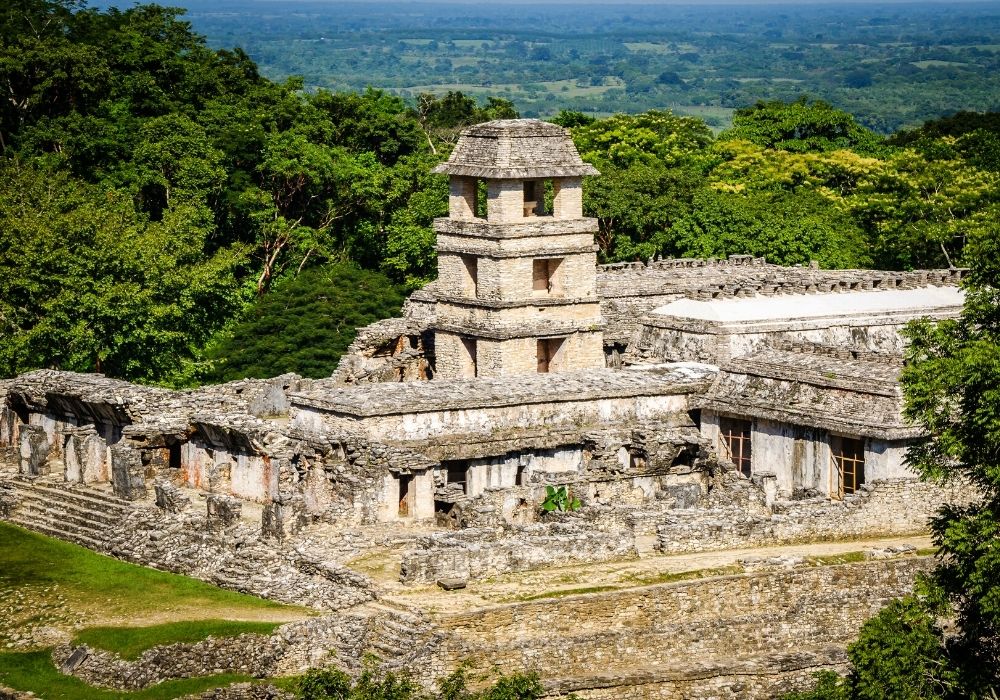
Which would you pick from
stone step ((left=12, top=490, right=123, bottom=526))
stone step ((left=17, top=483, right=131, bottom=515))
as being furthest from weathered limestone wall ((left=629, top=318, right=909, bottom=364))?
stone step ((left=12, top=490, right=123, bottom=526))

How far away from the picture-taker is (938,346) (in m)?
48.3

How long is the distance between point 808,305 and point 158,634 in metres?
28.1

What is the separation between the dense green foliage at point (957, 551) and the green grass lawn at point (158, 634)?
11984 millimetres

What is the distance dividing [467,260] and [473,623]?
22.0 m

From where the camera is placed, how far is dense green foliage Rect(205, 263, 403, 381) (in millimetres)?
75500

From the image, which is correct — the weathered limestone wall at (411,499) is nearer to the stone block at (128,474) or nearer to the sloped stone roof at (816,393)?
the stone block at (128,474)

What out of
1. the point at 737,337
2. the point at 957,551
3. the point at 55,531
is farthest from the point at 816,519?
the point at 55,531

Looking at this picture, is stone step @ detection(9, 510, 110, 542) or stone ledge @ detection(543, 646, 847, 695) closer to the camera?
→ stone ledge @ detection(543, 646, 847, 695)

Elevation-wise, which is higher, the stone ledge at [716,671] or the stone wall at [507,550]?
the stone wall at [507,550]

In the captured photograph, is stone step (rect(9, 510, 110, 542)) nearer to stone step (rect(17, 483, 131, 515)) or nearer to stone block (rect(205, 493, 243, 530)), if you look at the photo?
stone step (rect(17, 483, 131, 515))

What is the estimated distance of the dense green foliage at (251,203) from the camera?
72125mm

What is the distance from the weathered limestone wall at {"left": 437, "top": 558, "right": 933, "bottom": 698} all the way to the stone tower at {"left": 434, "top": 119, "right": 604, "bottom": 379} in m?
16.4

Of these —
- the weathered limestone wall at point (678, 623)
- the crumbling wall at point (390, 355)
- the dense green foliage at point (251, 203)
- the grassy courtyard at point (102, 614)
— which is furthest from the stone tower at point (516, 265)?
the weathered limestone wall at point (678, 623)

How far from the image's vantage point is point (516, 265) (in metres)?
65.6
